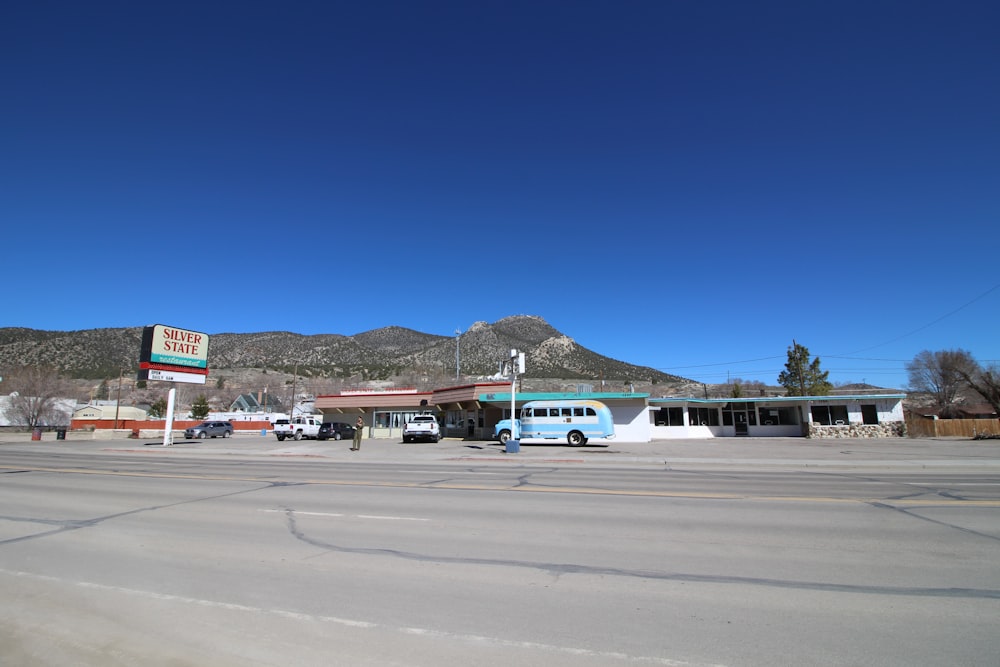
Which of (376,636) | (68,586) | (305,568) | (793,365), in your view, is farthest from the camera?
(793,365)

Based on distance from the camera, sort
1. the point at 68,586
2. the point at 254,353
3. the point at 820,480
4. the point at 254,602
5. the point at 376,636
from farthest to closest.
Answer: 1. the point at 254,353
2. the point at 820,480
3. the point at 68,586
4. the point at 254,602
5. the point at 376,636

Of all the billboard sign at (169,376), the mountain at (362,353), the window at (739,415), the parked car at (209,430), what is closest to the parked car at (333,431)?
the billboard sign at (169,376)

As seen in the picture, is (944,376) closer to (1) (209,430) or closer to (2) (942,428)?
(2) (942,428)

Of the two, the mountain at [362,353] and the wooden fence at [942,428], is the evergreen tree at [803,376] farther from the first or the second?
the mountain at [362,353]

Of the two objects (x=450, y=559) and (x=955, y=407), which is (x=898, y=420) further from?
(x=450, y=559)

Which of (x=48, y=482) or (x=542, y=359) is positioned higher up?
(x=542, y=359)

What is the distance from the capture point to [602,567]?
20.4ft

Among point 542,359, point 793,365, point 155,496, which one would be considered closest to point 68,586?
point 155,496

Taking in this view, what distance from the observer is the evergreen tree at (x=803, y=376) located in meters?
61.7

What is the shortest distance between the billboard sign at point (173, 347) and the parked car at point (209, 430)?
43.8 ft

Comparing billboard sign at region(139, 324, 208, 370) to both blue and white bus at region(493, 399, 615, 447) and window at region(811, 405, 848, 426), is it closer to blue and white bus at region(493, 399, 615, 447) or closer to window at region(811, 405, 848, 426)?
blue and white bus at region(493, 399, 615, 447)

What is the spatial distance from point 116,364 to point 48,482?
116732 millimetres

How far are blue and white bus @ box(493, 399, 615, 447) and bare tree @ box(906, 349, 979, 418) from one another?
63.6m

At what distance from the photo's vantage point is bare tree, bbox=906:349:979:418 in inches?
2822
